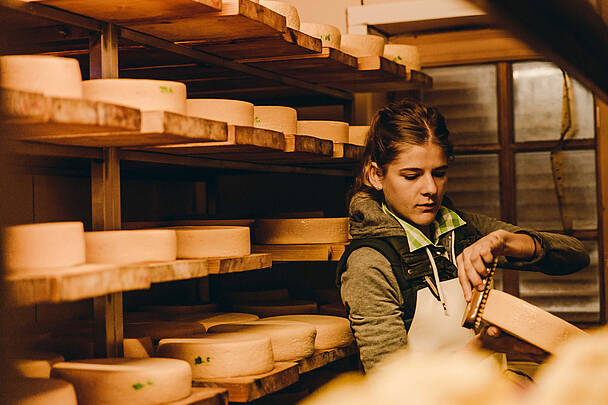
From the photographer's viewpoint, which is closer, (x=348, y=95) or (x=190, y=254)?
(x=190, y=254)

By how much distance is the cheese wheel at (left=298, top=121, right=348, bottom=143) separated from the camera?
111 inches

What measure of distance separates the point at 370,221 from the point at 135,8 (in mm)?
987

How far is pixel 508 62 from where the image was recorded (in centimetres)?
359

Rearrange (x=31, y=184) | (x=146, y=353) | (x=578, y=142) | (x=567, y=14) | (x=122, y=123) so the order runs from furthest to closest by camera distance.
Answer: (x=578, y=142) < (x=31, y=184) < (x=146, y=353) < (x=122, y=123) < (x=567, y=14)

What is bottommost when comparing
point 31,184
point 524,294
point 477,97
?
point 524,294

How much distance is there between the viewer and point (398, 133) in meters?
2.48

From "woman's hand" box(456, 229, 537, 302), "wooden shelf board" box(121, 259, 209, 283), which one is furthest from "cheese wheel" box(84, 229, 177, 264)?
"woman's hand" box(456, 229, 537, 302)

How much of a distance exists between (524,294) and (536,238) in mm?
1254

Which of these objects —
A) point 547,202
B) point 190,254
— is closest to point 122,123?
point 190,254

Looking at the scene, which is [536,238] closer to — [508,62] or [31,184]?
[508,62]

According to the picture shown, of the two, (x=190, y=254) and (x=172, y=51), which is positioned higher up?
(x=172, y=51)

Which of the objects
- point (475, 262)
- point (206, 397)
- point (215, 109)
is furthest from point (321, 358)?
point (475, 262)

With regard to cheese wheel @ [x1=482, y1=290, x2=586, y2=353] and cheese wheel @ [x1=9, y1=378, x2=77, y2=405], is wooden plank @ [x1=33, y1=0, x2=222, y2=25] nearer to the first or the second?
cheese wheel @ [x1=9, y1=378, x2=77, y2=405]

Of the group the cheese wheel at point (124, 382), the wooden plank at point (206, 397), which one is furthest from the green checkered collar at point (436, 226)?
the cheese wheel at point (124, 382)
